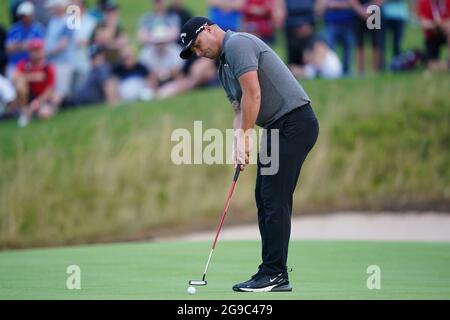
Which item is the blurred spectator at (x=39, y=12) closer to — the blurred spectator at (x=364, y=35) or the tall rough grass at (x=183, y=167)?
the tall rough grass at (x=183, y=167)

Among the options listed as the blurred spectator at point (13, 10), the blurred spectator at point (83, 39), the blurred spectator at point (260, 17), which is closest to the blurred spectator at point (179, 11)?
the blurred spectator at point (260, 17)

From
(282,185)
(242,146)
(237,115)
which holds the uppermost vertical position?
(237,115)

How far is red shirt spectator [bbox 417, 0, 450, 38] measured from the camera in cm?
1855

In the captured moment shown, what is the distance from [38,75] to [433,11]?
23.7 feet

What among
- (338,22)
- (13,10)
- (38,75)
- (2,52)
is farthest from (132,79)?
(338,22)

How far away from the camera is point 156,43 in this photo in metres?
19.0

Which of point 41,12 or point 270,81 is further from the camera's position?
point 41,12

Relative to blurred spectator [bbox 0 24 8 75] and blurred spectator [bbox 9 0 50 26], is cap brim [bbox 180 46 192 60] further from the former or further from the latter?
blurred spectator [bbox 0 24 8 75]

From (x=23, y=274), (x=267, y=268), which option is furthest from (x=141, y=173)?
(x=267, y=268)

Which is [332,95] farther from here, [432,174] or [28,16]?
[28,16]

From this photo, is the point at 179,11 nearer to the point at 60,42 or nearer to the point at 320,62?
the point at 60,42

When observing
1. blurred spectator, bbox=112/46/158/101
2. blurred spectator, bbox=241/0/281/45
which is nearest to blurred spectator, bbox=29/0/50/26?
blurred spectator, bbox=112/46/158/101

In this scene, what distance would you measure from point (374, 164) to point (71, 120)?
5813mm

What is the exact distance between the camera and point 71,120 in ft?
65.3
